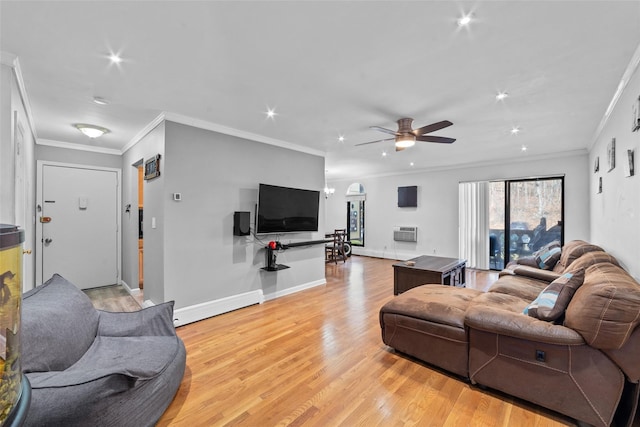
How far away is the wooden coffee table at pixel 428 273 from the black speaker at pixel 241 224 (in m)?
2.35

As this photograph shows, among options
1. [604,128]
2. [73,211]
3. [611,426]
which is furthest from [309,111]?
[73,211]

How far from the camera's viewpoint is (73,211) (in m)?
4.55

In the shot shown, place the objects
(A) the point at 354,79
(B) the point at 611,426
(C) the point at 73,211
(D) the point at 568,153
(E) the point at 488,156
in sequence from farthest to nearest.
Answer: (E) the point at 488,156 < (D) the point at 568,153 < (C) the point at 73,211 < (A) the point at 354,79 < (B) the point at 611,426

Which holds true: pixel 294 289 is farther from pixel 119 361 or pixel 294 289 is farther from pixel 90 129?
pixel 90 129

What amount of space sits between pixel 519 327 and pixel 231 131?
3.67 m

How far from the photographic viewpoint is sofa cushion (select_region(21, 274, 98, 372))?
1.61m

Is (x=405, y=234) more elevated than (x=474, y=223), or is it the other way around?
(x=474, y=223)

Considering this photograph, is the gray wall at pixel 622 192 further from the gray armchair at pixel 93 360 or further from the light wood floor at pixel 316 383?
the gray armchair at pixel 93 360

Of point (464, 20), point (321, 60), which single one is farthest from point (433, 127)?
point (321, 60)

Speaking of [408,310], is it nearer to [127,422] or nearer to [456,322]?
[456,322]

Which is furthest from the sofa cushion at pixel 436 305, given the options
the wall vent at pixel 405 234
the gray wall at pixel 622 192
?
the wall vent at pixel 405 234

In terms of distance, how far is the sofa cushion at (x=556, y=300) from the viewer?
1.96m

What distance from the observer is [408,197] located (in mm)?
7574

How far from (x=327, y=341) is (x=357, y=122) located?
2577 millimetres
